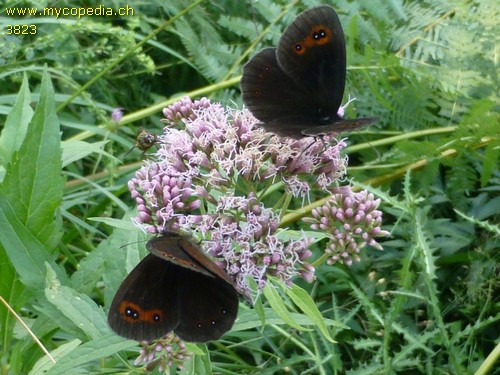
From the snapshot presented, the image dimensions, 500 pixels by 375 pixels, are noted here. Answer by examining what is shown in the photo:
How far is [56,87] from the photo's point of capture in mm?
3625

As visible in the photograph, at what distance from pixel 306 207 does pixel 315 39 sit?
100 cm

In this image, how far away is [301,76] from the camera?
2088 mm

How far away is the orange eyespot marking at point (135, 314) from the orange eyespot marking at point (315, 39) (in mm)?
842

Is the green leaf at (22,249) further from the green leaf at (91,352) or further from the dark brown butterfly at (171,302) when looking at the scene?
the dark brown butterfly at (171,302)

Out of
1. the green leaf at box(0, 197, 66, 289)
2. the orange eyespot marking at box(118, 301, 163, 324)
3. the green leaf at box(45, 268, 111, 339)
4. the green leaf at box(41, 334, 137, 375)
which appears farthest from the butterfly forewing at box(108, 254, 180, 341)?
the green leaf at box(0, 197, 66, 289)

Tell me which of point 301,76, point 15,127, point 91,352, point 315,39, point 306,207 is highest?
point 315,39

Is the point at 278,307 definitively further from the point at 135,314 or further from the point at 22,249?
the point at 22,249

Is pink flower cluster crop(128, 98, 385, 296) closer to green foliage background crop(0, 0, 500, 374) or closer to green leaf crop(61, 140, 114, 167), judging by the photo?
green foliage background crop(0, 0, 500, 374)

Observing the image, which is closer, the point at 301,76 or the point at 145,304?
the point at 145,304

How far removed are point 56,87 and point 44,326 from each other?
172 centimetres

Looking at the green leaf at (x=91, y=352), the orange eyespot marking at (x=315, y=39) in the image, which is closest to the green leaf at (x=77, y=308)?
the green leaf at (x=91, y=352)

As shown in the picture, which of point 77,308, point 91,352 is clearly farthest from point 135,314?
point 77,308

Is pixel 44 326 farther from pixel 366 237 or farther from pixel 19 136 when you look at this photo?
pixel 366 237

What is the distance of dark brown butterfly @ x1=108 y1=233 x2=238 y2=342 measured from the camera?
5.65ft
